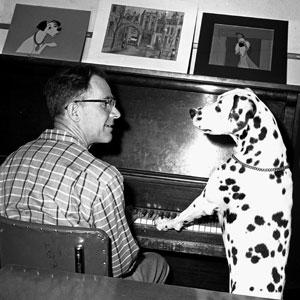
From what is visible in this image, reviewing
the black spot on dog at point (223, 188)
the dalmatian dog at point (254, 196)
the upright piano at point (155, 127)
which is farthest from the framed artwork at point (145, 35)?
the black spot on dog at point (223, 188)

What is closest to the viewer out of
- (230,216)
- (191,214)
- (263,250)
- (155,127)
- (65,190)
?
(65,190)

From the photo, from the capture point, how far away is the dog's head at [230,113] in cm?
197

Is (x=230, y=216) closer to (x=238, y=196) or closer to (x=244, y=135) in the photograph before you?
(x=238, y=196)

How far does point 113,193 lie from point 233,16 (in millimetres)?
1785

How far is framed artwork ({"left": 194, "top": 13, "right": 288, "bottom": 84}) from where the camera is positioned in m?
2.89

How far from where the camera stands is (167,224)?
2416 millimetres

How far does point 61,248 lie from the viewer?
1.56m

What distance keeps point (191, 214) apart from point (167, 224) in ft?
0.74

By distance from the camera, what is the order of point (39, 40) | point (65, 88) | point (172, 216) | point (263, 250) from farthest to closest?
point (39, 40), point (172, 216), point (65, 88), point (263, 250)

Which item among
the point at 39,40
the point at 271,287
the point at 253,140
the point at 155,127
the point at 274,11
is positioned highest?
the point at 274,11

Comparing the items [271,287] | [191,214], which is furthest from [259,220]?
[191,214]

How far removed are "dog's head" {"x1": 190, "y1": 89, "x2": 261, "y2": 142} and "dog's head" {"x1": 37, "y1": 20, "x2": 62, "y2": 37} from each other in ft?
4.93

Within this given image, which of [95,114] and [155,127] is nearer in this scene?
[95,114]

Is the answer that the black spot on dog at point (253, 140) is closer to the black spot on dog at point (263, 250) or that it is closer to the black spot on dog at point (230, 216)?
the black spot on dog at point (230, 216)
